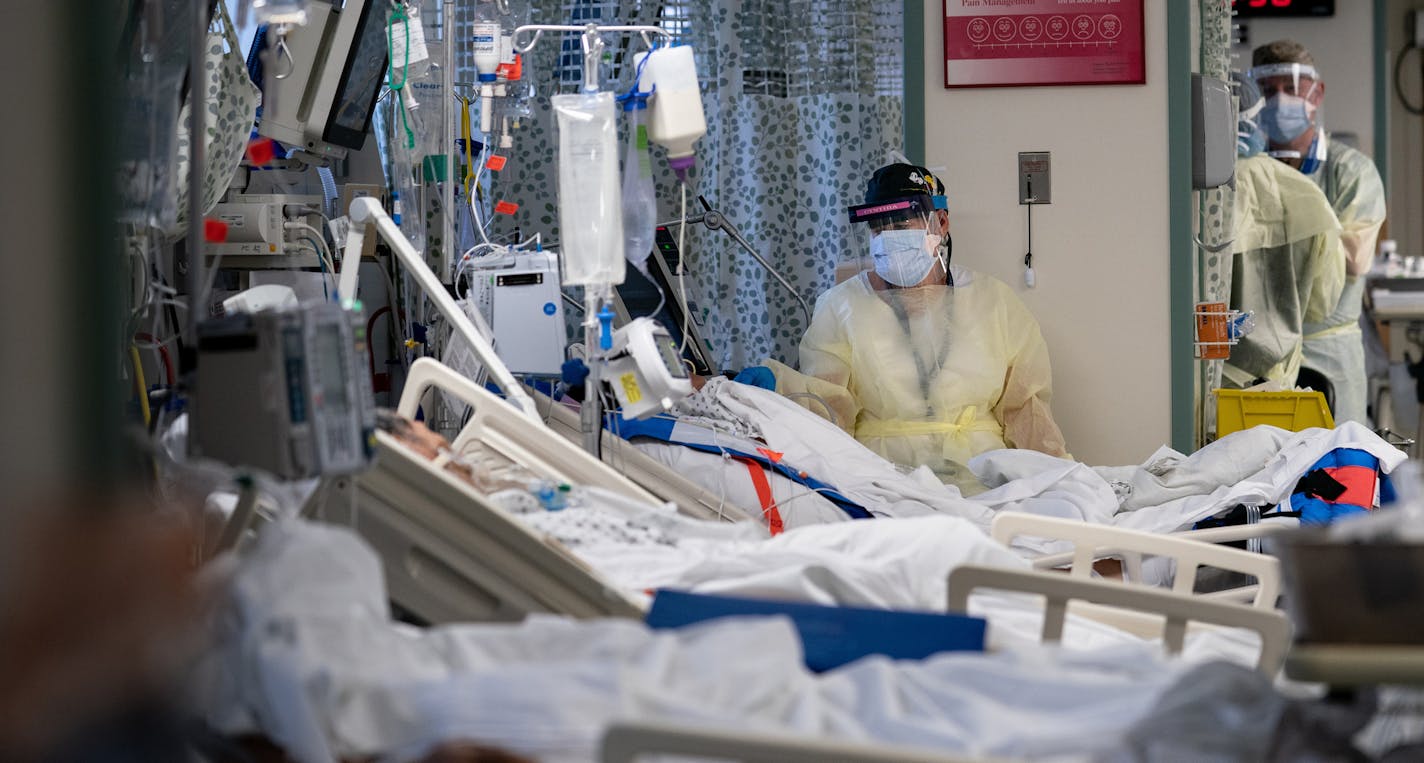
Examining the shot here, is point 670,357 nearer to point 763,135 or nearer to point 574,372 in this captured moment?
point 574,372

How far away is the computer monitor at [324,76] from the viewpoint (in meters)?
3.93

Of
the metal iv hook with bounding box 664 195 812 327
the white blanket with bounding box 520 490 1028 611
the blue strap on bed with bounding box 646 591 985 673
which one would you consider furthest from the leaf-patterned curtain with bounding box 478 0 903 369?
the blue strap on bed with bounding box 646 591 985 673

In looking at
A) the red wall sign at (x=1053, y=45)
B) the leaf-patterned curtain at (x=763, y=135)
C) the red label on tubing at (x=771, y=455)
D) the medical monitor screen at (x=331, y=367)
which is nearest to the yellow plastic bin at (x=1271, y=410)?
the red wall sign at (x=1053, y=45)

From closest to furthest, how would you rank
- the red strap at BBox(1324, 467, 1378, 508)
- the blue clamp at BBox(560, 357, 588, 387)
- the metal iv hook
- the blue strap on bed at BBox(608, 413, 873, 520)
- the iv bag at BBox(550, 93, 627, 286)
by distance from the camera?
1. the iv bag at BBox(550, 93, 627, 286)
2. the blue clamp at BBox(560, 357, 588, 387)
3. the red strap at BBox(1324, 467, 1378, 508)
4. the blue strap on bed at BBox(608, 413, 873, 520)
5. the metal iv hook

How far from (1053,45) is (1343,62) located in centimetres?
477

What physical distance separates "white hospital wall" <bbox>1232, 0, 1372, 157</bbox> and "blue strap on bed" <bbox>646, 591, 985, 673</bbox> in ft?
24.5

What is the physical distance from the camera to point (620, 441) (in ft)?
11.7

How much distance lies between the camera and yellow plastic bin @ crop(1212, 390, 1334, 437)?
188 inches

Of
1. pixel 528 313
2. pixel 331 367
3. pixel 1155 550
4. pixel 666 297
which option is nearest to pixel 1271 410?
pixel 666 297

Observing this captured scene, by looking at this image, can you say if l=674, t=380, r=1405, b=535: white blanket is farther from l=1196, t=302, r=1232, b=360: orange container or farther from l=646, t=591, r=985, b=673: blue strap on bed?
l=646, t=591, r=985, b=673: blue strap on bed

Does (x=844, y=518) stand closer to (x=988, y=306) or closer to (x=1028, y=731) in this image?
(x=988, y=306)

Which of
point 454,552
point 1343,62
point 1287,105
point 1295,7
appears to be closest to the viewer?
point 454,552

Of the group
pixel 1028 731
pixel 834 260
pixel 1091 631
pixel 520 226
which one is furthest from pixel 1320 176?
pixel 1028 731

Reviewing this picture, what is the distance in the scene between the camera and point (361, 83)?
419cm
